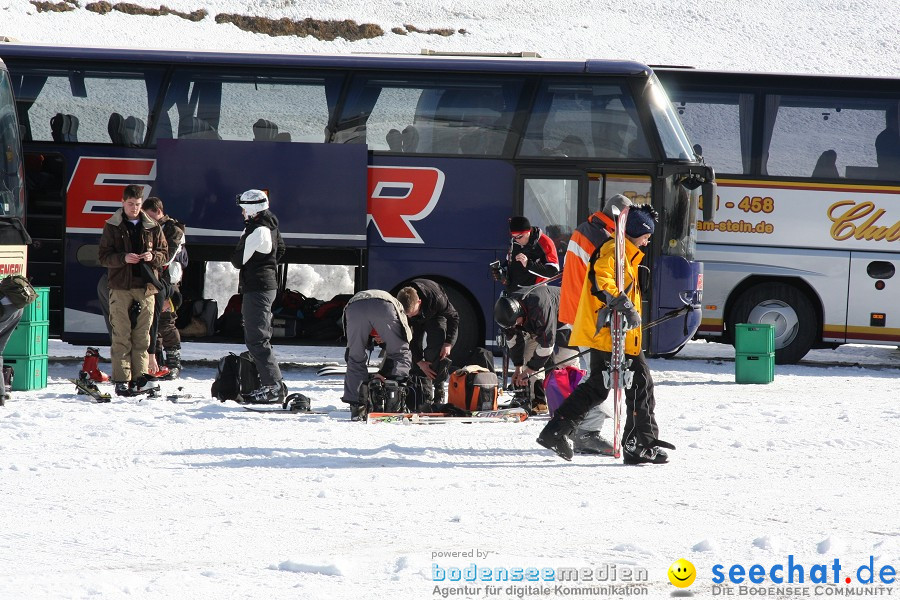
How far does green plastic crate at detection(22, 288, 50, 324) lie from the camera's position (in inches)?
424

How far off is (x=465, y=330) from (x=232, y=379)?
139 inches

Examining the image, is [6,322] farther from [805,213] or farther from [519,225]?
[805,213]

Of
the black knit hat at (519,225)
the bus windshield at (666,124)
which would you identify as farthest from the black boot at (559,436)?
the bus windshield at (666,124)

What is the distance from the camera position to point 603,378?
296 inches

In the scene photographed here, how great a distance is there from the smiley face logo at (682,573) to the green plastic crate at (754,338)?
7.64 metres

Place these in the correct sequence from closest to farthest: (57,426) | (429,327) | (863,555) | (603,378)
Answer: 1. (863,555)
2. (603,378)
3. (57,426)
4. (429,327)

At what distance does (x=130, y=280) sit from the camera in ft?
35.4

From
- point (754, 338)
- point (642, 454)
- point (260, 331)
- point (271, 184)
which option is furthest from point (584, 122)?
point (642, 454)

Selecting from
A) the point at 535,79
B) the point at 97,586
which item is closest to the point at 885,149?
the point at 535,79

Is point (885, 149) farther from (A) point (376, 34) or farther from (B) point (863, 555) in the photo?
(A) point (376, 34)

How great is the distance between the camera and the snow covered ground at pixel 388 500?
497 cm

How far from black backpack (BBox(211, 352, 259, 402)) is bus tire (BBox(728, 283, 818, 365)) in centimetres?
681

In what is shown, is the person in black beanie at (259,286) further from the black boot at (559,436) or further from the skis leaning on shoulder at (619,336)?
the skis leaning on shoulder at (619,336)

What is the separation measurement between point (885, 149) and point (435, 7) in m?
63.5
